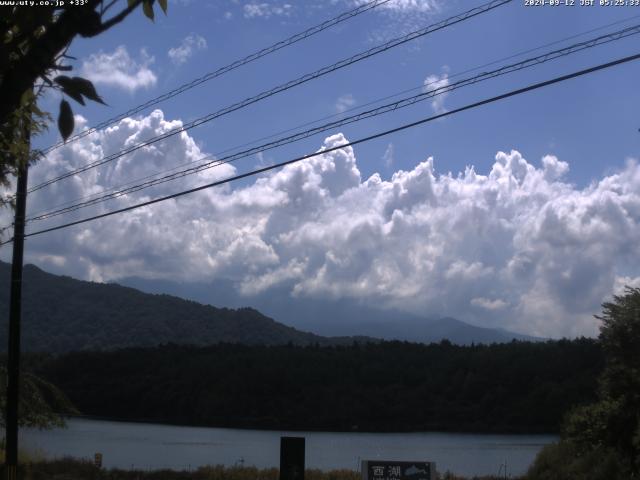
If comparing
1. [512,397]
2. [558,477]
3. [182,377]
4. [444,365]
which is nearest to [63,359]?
[182,377]

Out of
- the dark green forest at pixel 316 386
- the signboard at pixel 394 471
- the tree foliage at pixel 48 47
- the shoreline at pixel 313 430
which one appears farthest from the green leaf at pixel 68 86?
the dark green forest at pixel 316 386

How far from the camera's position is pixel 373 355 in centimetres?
6078

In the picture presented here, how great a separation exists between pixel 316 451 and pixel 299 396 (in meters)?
16.8

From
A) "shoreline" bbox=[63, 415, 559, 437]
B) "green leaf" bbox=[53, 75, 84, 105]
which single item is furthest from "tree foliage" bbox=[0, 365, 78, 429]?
"shoreline" bbox=[63, 415, 559, 437]

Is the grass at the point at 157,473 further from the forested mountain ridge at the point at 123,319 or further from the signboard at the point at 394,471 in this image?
the forested mountain ridge at the point at 123,319

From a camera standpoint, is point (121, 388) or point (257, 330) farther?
point (257, 330)

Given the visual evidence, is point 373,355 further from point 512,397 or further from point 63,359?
point 63,359

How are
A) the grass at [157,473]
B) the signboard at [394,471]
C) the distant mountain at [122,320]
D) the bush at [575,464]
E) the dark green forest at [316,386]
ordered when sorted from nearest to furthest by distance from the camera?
the signboard at [394,471], the bush at [575,464], the grass at [157,473], the dark green forest at [316,386], the distant mountain at [122,320]

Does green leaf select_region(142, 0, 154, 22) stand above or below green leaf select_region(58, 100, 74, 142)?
above

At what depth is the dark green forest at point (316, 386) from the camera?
4750cm

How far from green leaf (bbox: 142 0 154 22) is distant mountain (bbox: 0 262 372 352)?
8685cm

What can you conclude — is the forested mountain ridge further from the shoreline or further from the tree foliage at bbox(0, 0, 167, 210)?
the tree foliage at bbox(0, 0, 167, 210)

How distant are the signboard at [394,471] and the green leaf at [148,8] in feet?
35.5

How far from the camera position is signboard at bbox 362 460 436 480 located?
13797 millimetres
